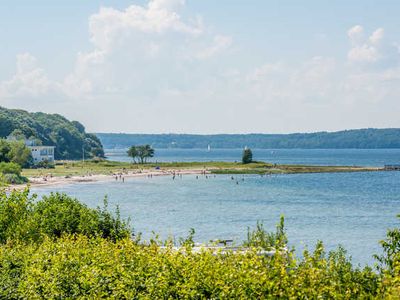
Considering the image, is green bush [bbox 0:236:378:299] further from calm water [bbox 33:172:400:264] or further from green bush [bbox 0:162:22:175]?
green bush [bbox 0:162:22:175]

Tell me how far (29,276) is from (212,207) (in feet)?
355

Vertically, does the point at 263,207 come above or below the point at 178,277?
below

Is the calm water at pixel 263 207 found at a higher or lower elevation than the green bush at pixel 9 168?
lower

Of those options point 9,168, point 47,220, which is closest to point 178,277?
point 47,220

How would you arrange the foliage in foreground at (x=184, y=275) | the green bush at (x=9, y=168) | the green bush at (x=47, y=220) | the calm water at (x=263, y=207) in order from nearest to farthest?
the foliage in foreground at (x=184, y=275) < the green bush at (x=47, y=220) < the calm water at (x=263, y=207) < the green bush at (x=9, y=168)

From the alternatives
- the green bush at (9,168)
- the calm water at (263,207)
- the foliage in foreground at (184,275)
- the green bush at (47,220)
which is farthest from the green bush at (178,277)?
the green bush at (9,168)

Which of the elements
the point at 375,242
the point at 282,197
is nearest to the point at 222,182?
the point at 282,197

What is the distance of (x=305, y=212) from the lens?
120m

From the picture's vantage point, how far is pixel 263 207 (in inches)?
5153

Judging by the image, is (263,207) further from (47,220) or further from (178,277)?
(178,277)

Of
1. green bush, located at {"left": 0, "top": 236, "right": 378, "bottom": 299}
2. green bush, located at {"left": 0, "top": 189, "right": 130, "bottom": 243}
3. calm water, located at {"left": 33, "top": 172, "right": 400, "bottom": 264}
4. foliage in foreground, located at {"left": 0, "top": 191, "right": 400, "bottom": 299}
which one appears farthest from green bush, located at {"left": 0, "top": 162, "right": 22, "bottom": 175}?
green bush, located at {"left": 0, "top": 236, "right": 378, "bottom": 299}

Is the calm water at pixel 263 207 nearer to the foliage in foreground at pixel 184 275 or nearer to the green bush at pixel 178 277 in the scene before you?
the foliage in foreground at pixel 184 275

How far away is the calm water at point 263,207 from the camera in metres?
90.9

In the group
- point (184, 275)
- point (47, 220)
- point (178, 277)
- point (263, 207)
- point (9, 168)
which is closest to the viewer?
point (184, 275)
